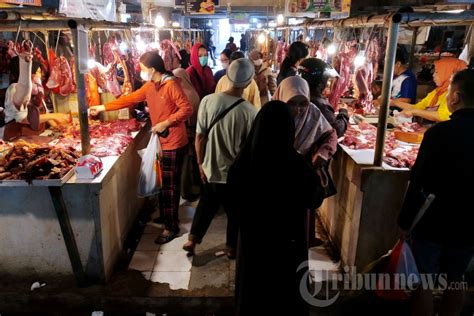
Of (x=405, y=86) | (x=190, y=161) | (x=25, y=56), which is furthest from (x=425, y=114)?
(x=25, y=56)

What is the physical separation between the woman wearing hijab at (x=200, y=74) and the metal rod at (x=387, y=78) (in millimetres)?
3873

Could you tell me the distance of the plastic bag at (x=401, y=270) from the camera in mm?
3176

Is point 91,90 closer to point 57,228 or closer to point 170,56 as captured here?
point 57,228

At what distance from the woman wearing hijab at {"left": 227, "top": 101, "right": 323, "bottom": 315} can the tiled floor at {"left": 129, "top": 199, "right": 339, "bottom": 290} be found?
4.23 ft

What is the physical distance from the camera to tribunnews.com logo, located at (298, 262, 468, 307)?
10.6 ft

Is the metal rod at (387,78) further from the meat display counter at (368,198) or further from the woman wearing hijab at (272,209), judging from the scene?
the woman wearing hijab at (272,209)

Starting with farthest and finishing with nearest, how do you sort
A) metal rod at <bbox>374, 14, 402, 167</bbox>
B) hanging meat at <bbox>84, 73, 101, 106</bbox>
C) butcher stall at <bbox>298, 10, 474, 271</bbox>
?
hanging meat at <bbox>84, 73, 101, 106</bbox> → butcher stall at <bbox>298, 10, 474, 271</bbox> → metal rod at <bbox>374, 14, 402, 167</bbox>

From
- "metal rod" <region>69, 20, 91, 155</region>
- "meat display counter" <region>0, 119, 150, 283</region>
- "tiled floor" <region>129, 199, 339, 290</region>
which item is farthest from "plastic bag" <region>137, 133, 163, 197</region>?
"metal rod" <region>69, 20, 91, 155</region>

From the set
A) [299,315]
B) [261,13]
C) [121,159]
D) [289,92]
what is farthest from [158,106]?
[261,13]

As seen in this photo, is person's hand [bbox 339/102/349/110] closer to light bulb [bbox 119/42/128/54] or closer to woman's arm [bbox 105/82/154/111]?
woman's arm [bbox 105/82/154/111]

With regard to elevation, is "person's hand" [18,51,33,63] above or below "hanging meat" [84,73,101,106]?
above

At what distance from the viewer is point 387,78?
149 inches

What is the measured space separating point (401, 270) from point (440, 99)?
9.38ft

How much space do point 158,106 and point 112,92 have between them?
4.46ft
